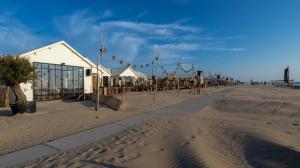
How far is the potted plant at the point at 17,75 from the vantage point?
1276 centimetres

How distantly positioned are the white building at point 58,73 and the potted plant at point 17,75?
14.2 ft

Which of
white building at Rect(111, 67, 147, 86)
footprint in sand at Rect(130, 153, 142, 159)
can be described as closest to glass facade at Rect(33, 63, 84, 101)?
footprint in sand at Rect(130, 153, 142, 159)

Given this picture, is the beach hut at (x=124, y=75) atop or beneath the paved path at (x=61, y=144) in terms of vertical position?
atop

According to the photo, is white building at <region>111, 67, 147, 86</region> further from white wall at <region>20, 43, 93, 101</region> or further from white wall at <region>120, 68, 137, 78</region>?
white wall at <region>20, 43, 93, 101</region>

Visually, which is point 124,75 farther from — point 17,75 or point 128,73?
point 17,75

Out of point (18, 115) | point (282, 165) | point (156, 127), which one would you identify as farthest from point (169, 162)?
point (18, 115)

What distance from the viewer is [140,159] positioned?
18.7 ft

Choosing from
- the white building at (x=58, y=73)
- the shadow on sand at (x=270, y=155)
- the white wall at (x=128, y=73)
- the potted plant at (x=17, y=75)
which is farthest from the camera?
the white wall at (x=128, y=73)

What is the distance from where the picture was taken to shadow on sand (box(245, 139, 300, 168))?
5.79m

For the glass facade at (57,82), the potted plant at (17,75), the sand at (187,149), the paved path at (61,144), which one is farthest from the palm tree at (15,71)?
the sand at (187,149)

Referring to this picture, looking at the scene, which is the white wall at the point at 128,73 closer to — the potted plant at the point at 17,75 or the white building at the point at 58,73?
the white building at the point at 58,73

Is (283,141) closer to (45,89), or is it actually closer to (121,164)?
(121,164)

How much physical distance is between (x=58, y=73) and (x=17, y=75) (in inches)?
332

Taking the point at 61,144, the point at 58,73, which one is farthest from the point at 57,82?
the point at 61,144
